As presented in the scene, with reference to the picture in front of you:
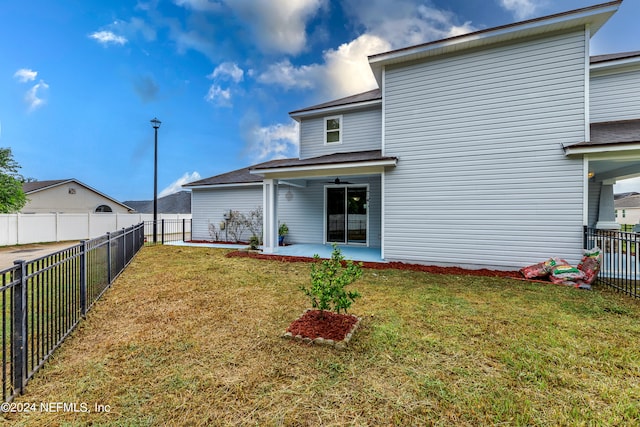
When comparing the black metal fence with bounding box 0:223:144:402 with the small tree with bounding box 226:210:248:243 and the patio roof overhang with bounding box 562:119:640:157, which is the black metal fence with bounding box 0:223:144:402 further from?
the patio roof overhang with bounding box 562:119:640:157

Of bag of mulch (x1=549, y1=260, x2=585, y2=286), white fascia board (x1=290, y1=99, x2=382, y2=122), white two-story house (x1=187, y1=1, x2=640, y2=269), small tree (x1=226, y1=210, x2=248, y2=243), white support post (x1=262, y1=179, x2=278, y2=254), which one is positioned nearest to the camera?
bag of mulch (x1=549, y1=260, x2=585, y2=286)

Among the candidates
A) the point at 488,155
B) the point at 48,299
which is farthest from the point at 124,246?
the point at 488,155

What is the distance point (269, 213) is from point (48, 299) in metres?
6.57

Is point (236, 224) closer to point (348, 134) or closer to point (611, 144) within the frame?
point (348, 134)

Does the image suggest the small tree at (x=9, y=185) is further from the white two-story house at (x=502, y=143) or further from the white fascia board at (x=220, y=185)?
the white two-story house at (x=502, y=143)

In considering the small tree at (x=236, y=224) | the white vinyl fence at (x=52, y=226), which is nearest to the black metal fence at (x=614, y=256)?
the small tree at (x=236, y=224)

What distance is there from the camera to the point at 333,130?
10.6 meters

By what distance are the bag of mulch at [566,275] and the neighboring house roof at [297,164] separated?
14.7ft

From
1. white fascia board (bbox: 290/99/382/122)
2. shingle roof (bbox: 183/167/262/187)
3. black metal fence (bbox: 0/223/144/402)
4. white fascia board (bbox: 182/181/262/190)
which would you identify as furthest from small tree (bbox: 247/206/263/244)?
black metal fence (bbox: 0/223/144/402)

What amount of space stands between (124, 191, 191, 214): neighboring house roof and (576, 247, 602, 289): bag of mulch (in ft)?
111

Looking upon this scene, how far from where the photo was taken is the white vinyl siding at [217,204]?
12.4m

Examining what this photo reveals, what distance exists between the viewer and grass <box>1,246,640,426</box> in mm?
2012

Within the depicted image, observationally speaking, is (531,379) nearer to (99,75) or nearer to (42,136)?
(99,75)

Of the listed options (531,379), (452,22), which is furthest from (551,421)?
(452,22)
